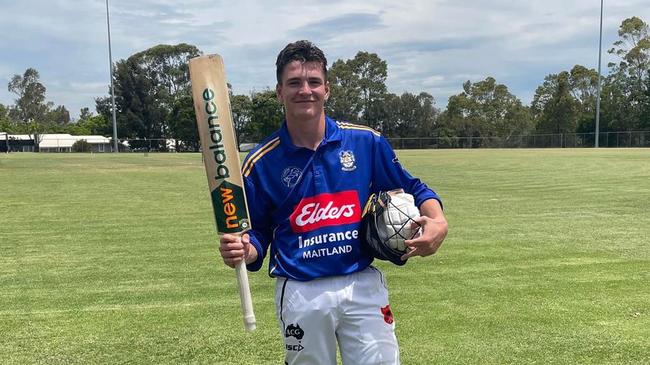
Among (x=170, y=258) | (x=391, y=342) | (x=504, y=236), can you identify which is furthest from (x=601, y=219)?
(x=391, y=342)

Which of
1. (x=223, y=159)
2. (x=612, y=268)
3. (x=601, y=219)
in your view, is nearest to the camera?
(x=223, y=159)

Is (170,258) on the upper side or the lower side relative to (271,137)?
lower

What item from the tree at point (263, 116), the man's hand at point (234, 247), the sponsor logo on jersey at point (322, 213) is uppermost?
the tree at point (263, 116)

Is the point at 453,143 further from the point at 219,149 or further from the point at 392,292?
the point at 219,149

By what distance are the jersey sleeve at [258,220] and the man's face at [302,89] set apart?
0.46 meters

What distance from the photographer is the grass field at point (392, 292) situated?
5020 millimetres

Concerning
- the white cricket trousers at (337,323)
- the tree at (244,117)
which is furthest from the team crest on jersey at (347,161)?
the tree at (244,117)

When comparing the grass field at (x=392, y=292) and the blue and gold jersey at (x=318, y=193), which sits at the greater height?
the blue and gold jersey at (x=318, y=193)

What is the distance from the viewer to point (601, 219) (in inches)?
473

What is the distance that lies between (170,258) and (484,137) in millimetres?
89393

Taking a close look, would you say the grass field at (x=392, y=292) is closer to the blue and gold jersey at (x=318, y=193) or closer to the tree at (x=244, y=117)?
the blue and gold jersey at (x=318, y=193)

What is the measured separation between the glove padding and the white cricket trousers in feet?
0.62

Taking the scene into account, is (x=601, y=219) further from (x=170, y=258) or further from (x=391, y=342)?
(x=391, y=342)

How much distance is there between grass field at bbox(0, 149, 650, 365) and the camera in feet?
16.5
